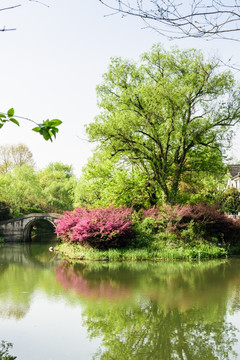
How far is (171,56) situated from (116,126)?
5.09 meters

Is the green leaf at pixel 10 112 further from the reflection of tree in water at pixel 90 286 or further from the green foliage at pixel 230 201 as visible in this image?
the green foliage at pixel 230 201

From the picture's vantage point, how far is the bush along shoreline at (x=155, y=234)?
60.2ft

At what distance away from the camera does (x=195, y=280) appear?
1292 cm

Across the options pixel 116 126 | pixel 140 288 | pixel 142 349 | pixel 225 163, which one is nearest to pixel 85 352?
pixel 142 349

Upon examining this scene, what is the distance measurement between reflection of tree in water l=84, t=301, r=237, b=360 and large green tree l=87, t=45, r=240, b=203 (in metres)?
11.9

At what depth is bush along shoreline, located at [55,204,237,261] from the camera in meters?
18.3

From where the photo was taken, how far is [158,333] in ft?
A: 24.8

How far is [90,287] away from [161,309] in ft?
12.0

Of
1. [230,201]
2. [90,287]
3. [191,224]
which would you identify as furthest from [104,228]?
[230,201]

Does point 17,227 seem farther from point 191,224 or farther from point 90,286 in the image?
point 90,286

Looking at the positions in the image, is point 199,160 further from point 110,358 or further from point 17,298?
point 110,358

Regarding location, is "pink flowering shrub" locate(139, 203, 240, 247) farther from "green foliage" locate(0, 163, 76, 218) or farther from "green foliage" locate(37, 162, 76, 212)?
"green foliage" locate(37, 162, 76, 212)


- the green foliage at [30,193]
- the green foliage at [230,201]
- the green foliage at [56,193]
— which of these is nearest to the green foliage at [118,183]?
the green foliage at [230,201]

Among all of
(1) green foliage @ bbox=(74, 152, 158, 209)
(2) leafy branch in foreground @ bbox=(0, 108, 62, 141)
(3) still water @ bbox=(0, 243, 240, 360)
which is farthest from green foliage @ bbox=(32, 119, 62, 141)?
(1) green foliage @ bbox=(74, 152, 158, 209)
